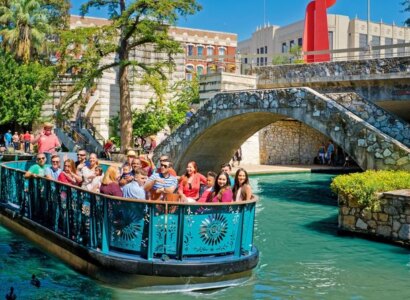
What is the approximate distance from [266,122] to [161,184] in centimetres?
1368

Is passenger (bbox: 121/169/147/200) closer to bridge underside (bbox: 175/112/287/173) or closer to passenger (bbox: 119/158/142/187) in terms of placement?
passenger (bbox: 119/158/142/187)

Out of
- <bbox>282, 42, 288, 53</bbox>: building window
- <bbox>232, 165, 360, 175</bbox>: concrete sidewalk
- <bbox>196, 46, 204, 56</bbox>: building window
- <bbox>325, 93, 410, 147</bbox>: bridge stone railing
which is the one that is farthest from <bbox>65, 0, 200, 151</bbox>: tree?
<bbox>282, 42, 288, 53</bbox>: building window

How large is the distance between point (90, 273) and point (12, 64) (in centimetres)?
3162

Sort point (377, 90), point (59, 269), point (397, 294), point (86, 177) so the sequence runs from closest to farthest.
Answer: point (397, 294), point (59, 269), point (86, 177), point (377, 90)

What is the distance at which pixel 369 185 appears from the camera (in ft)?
41.7

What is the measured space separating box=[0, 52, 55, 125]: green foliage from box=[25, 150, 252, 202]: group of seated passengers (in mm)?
27845

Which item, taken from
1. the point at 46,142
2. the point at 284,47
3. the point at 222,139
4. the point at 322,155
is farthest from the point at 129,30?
the point at 284,47

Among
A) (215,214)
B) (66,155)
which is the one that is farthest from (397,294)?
(66,155)

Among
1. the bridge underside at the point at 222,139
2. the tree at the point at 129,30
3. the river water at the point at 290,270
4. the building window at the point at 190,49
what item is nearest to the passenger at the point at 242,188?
the river water at the point at 290,270

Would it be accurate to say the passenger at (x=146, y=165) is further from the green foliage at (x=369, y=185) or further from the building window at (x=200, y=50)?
the building window at (x=200, y=50)

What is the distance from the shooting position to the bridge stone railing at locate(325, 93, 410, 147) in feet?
53.3

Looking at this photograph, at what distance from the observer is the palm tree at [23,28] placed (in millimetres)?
39406

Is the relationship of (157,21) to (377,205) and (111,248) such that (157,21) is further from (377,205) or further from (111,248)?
(111,248)

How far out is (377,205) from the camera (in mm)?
12625
